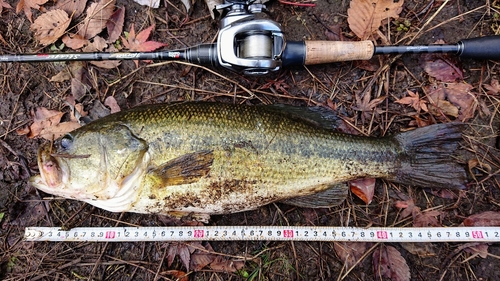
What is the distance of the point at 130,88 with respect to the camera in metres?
3.57

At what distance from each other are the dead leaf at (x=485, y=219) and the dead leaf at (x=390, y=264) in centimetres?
74

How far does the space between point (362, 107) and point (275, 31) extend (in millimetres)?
1263

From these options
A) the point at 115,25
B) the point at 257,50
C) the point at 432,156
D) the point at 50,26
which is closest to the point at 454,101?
the point at 432,156

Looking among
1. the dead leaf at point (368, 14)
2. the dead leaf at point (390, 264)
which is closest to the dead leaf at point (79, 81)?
the dead leaf at point (368, 14)

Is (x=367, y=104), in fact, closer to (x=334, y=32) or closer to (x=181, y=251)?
(x=334, y=32)

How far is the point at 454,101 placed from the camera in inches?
136

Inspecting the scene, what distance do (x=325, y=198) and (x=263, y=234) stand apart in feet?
2.25

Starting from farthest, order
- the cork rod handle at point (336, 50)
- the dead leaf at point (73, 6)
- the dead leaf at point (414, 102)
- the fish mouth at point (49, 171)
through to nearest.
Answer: the dead leaf at point (73, 6) → the dead leaf at point (414, 102) → the cork rod handle at point (336, 50) → the fish mouth at point (49, 171)

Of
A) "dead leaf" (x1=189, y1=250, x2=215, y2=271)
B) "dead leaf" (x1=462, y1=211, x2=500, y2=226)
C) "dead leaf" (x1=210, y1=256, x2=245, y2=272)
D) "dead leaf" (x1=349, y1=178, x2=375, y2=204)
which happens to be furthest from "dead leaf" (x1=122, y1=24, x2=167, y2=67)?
"dead leaf" (x1=462, y1=211, x2=500, y2=226)

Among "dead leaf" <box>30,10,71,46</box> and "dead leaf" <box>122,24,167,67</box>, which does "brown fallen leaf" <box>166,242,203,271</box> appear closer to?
"dead leaf" <box>122,24,167,67</box>

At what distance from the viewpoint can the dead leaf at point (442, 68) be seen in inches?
137

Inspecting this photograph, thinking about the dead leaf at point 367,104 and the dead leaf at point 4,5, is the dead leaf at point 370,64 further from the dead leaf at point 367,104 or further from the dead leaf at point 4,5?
the dead leaf at point 4,5

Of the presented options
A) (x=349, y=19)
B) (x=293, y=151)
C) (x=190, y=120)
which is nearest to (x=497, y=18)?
(x=349, y=19)

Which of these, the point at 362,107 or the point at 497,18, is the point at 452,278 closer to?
the point at 362,107
